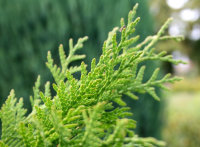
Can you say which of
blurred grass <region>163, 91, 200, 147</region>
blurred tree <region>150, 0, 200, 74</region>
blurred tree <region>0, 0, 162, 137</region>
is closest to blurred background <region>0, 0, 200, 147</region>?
blurred tree <region>0, 0, 162, 137</region>

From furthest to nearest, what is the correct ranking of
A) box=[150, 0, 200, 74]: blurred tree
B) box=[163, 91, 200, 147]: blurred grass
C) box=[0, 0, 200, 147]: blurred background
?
box=[150, 0, 200, 74]: blurred tree, box=[163, 91, 200, 147]: blurred grass, box=[0, 0, 200, 147]: blurred background

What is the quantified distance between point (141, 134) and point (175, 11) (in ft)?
86.8

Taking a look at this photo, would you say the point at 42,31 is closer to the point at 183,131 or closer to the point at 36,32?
the point at 36,32

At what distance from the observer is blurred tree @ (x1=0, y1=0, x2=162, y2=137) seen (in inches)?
115

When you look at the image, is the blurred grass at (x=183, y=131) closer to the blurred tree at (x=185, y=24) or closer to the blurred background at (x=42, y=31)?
the blurred background at (x=42, y=31)

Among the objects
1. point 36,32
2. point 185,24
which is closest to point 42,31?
point 36,32

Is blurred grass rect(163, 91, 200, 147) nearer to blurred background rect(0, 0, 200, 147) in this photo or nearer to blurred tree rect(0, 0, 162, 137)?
blurred background rect(0, 0, 200, 147)

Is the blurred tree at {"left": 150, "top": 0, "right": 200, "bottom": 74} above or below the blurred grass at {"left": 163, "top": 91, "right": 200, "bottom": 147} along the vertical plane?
above

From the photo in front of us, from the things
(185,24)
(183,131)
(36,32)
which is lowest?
(36,32)

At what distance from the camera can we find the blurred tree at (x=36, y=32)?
115 inches

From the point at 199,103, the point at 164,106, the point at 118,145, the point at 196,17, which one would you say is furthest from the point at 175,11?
the point at 118,145

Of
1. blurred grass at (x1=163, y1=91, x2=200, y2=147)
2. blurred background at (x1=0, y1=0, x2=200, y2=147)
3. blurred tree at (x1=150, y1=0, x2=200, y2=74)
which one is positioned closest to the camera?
blurred background at (x1=0, y1=0, x2=200, y2=147)

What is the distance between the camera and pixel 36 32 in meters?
2.98

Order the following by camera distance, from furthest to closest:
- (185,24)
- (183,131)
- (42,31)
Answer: (185,24), (183,131), (42,31)
